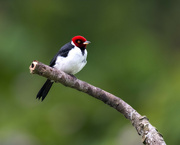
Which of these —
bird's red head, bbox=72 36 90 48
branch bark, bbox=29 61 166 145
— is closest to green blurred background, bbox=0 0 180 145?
bird's red head, bbox=72 36 90 48

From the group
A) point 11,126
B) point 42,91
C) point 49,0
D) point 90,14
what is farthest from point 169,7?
point 42,91

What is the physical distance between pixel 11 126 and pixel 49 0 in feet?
9.20

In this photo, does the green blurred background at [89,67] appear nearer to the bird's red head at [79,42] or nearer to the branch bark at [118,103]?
the bird's red head at [79,42]

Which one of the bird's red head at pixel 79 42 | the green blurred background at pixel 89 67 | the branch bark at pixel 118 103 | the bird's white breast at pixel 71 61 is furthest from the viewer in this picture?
the green blurred background at pixel 89 67

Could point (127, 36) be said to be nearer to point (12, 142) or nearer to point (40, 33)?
point (40, 33)

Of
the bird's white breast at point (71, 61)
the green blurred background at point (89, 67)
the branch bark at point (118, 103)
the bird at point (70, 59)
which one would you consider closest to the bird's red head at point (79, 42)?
the bird at point (70, 59)

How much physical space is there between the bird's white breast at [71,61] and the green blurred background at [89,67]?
83.3 inches

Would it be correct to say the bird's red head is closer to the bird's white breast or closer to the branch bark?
the bird's white breast

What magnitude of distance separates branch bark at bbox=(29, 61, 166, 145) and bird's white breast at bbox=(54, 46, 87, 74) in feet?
2.57

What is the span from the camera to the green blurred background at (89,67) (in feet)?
24.7

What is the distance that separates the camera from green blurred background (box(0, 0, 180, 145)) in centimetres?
753

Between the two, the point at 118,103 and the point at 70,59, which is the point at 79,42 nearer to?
the point at 70,59

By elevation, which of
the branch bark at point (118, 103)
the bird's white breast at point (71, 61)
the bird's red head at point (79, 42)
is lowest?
the branch bark at point (118, 103)

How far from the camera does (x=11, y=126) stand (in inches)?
298
